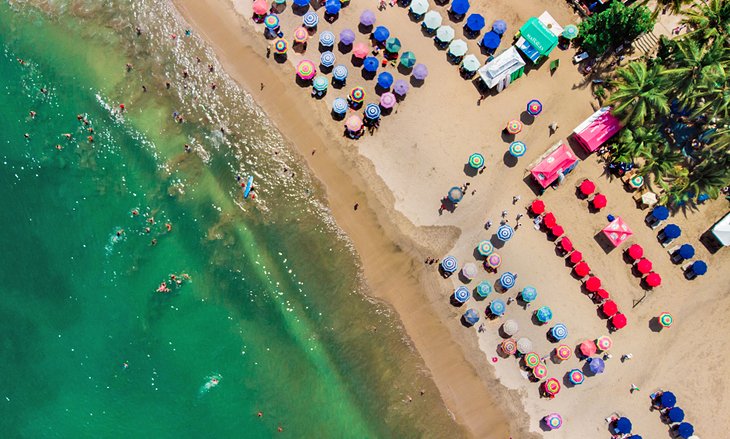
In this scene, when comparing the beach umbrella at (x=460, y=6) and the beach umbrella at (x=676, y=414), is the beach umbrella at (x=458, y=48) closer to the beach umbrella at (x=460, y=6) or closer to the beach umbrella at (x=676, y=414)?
the beach umbrella at (x=460, y=6)

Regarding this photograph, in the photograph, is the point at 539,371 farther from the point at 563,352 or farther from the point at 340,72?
the point at 340,72

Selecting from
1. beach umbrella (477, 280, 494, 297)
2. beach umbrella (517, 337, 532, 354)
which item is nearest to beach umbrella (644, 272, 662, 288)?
beach umbrella (517, 337, 532, 354)

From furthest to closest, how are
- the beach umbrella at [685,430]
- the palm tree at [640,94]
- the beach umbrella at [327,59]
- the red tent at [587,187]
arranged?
1. the beach umbrella at [327,59]
2. the red tent at [587,187]
3. the beach umbrella at [685,430]
4. the palm tree at [640,94]

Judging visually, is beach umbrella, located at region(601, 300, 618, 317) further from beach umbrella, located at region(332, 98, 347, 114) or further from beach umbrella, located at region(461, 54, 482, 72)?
beach umbrella, located at region(332, 98, 347, 114)

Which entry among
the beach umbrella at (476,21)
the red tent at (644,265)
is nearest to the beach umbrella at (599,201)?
the red tent at (644,265)

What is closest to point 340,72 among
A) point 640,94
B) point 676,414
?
point 640,94

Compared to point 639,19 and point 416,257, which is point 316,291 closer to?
point 416,257
